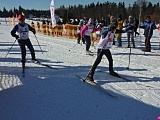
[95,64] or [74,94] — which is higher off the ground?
[95,64]

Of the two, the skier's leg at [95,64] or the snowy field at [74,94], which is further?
the skier's leg at [95,64]

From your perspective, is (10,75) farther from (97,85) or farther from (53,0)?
(53,0)

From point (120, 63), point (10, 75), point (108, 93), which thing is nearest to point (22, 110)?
point (108, 93)

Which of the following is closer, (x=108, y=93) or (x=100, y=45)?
(x=108, y=93)

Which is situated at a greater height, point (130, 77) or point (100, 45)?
point (100, 45)

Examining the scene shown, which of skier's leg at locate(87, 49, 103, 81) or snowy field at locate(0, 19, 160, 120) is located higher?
skier's leg at locate(87, 49, 103, 81)

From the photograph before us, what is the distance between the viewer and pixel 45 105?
645 cm

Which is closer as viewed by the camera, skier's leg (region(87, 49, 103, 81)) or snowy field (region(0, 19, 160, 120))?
snowy field (region(0, 19, 160, 120))

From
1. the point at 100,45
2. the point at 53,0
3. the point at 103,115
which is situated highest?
the point at 53,0

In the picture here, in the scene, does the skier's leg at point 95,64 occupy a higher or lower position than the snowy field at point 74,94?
higher

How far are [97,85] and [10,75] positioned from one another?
9.85 feet

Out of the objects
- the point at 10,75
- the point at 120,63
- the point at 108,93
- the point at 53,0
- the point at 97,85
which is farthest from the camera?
the point at 53,0

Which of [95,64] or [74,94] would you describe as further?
[95,64]

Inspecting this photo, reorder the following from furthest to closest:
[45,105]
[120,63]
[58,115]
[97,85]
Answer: [120,63], [97,85], [45,105], [58,115]
